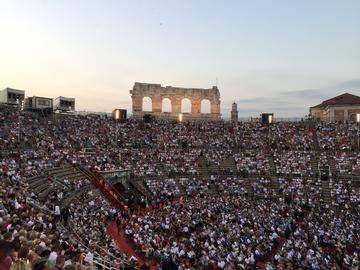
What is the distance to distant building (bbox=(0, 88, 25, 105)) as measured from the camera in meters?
47.3

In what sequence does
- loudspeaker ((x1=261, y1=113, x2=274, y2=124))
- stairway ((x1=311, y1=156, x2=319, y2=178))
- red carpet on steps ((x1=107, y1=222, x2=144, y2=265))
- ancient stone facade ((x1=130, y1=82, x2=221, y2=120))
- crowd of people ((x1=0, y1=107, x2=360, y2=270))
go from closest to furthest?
crowd of people ((x1=0, y1=107, x2=360, y2=270)) < red carpet on steps ((x1=107, y1=222, x2=144, y2=265)) < stairway ((x1=311, y1=156, x2=319, y2=178)) < loudspeaker ((x1=261, y1=113, x2=274, y2=124)) < ancient stone facade ((x1=130, y1=82, x2=221, y2=120))

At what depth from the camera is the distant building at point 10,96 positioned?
155 ft

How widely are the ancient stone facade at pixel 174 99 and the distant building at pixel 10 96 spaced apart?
18.8m

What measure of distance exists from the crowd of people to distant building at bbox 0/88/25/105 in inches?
168

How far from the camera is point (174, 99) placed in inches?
2537

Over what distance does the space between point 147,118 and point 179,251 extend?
37236 mm

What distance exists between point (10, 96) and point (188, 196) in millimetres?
26508

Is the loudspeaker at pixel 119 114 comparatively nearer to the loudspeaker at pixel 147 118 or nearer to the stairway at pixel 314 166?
the loudspeaker at pixel 147 118

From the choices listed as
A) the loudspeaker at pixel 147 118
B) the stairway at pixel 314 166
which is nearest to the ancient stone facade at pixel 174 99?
the loudspeaker at pixel 147 118

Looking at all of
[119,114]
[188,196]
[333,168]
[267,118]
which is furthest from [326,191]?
[119,114]

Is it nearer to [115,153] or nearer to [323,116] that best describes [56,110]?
[115,153]

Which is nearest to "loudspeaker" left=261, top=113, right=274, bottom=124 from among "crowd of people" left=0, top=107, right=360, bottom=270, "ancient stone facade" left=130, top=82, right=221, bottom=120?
"crowd of people" left=0, top=107, right=360, bottom=270

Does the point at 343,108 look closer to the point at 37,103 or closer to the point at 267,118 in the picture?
the point at 267,118

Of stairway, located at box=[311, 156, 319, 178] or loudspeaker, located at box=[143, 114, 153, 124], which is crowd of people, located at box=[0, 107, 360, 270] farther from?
loudspeaker, located at box=[143, 114, 153, 124]
